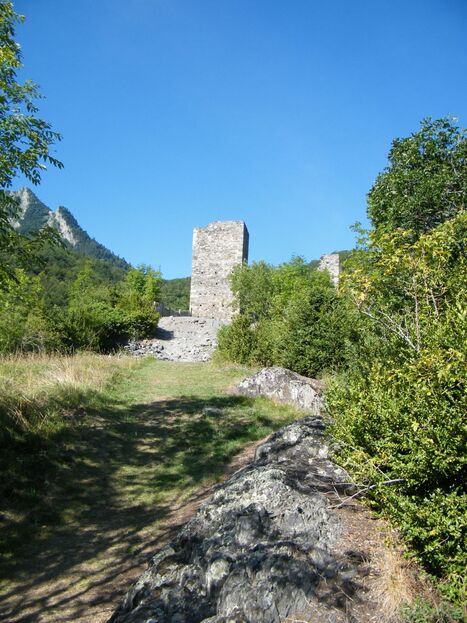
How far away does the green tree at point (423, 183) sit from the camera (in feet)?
24.3

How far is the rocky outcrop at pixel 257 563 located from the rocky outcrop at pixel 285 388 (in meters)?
4.78

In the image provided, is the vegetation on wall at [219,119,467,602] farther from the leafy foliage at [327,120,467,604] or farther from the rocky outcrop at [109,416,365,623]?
the rocky outcrop at [109,416,365,623]

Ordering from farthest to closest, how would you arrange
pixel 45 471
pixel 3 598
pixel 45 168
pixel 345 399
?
pixel 45 168, pixel 45 471, pixel 345 399, pixel 3 598

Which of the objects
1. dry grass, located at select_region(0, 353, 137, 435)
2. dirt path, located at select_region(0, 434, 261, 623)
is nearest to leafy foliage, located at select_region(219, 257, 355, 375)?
dry grass, located at select_region(0, 353, 137, 435)

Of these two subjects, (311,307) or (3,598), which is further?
(311,307)

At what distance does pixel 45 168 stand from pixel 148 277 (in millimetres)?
35849

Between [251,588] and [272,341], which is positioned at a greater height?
[272,341]

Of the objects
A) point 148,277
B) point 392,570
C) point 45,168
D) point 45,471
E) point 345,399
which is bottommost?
point 45,471

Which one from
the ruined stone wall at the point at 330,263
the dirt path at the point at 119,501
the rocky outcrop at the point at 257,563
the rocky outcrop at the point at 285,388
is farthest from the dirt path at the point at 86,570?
the ruined stone wall at the point at 330,263

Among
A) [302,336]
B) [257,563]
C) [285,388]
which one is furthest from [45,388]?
[257,563]

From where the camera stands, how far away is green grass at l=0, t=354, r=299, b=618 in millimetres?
4285

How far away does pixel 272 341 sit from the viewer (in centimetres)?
1323

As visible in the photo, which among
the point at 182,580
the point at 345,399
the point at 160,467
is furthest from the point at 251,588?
the point at 160,467

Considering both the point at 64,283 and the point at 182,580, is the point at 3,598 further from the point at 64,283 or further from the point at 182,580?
the point at 64,283
